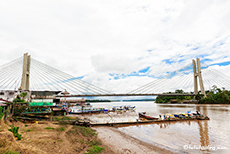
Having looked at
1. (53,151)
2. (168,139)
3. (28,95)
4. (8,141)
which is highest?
(28,95)

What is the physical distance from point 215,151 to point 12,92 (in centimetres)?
2447

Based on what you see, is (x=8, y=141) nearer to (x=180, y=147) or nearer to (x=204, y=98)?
(x=180, y=147)

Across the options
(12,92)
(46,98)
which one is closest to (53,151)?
(12,92)

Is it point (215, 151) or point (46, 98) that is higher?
point (46, 98)

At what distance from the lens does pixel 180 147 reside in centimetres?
1079

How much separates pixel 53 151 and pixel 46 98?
64.4 feet

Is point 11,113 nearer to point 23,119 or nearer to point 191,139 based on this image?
point 23,119

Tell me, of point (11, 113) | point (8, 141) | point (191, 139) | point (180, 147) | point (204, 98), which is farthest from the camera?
point (204, 98)

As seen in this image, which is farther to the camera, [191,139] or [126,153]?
[191,139]

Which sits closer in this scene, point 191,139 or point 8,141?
point 8,141

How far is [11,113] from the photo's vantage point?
1506 centimetres

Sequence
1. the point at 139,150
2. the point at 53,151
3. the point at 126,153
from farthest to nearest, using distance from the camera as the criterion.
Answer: the point at 139,150 → the point at 126,153 → the point at 53,151

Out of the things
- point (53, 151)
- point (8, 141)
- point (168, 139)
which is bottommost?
point (168, 139)

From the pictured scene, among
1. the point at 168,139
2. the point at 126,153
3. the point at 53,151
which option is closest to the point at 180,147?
the point at 168,139
